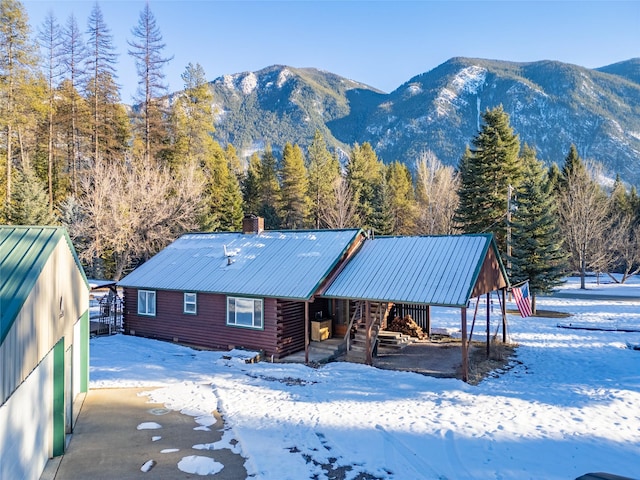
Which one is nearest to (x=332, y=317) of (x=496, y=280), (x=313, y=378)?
(x=313, y=378)

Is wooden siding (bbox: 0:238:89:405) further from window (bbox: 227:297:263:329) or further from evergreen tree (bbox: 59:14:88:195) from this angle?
evergreen tree (bbox: 59:14:88:195)

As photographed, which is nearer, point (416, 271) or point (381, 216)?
point (416, 271)

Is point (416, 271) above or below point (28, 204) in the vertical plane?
below

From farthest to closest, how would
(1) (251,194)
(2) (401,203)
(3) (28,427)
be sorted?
(1) (251,194)
(2) (401,203)
(3) (28,427)

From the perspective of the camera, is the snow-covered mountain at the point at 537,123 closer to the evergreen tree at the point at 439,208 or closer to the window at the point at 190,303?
the evergreen tree at the point at 439,208

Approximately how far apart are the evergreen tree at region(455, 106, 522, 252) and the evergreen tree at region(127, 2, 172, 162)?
2816 cm

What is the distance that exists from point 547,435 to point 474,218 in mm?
29243

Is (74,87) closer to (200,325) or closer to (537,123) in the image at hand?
(200,325)

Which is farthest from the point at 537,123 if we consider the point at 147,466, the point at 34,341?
the point at 34,341

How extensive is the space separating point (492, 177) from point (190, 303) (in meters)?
27.7

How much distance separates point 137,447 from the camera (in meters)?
8.59

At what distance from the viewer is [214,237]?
874 inches

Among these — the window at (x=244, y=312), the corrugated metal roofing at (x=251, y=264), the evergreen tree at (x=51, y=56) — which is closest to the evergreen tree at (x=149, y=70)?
the evergreen tree at (x=51, y=56)

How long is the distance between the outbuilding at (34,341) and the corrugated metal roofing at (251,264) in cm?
772
